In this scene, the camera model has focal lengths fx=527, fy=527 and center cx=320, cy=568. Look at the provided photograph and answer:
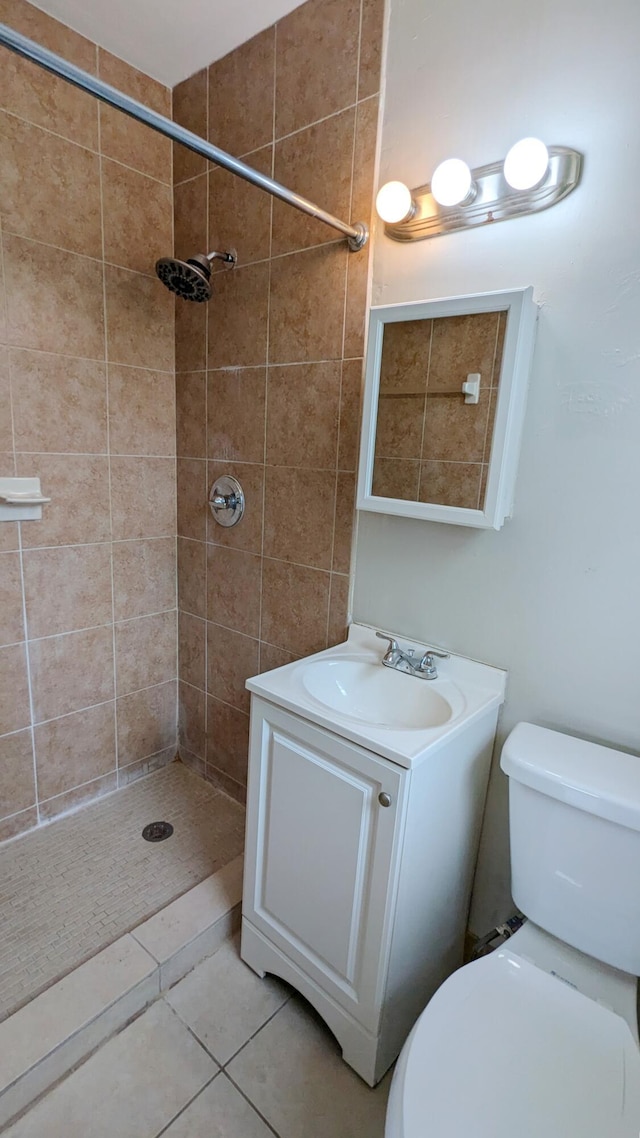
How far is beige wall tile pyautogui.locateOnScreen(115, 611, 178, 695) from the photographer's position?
2021mm

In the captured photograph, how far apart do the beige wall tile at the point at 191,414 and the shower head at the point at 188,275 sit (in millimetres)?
369

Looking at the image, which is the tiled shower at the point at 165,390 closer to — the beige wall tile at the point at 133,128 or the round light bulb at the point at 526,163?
the beige wall tile at the point at 133,128

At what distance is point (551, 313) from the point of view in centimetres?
112

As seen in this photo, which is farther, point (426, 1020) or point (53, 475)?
point (53, 475)

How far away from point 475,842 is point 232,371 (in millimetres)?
1591

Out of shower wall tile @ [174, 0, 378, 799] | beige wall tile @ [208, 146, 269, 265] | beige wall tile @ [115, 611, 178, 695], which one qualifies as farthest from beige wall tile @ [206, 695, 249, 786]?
beige wall tile @ [208, 146, 269, 265]

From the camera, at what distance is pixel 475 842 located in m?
1.36

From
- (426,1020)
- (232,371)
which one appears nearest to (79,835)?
(426,1020)

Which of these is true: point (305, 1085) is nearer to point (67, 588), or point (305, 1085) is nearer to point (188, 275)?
point (67, 588)

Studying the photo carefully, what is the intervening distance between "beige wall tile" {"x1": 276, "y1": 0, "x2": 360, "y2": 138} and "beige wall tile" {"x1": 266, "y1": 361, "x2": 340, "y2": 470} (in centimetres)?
66

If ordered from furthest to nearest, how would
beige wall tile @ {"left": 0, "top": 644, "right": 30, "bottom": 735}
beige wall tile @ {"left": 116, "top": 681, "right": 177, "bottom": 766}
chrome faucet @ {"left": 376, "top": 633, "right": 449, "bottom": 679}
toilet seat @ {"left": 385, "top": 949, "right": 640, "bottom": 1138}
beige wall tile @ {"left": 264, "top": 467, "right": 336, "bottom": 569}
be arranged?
beige wall tile @ {"left": 116, "top": 681, "right": 177, "bottom": 766}
beige wall tile @ {"left": 0, "top": 644, "right": 30, "bottom": 735}
beige wall tile @ {"left": 264, "top": 467, "right": 336, "bottom": 569}
chrome faucet @ {"left": 376, "top": 633, "right": 449, "bottom": 679}
toilet seat @ {"left": 385, "top": 949, "right": 640, "bottom": 1138}

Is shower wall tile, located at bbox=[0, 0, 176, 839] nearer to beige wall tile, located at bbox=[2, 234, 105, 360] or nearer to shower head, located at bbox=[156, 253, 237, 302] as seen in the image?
beige wall tile, located at bbox=[2, 234, 105, 360]

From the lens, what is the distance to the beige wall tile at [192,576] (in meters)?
2.03

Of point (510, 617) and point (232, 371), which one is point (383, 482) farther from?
point (232, 371)
